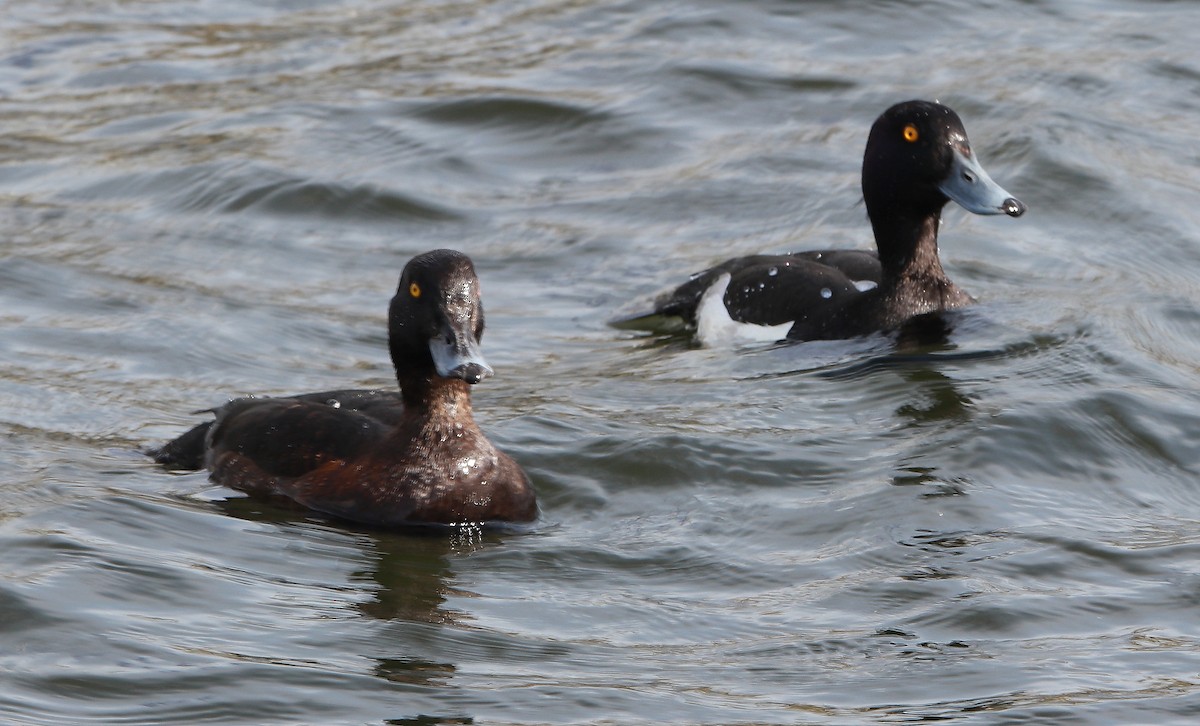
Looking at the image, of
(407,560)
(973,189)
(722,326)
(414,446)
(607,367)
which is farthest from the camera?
(722,326)

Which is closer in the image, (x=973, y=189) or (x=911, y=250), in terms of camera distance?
(x=973, y=189)

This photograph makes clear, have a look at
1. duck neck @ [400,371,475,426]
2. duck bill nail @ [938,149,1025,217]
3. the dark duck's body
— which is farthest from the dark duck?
duck neck @ [400,371,475,426]

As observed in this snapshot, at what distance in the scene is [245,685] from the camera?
20.1ft

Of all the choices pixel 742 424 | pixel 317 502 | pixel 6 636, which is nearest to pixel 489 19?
pixel 742 424

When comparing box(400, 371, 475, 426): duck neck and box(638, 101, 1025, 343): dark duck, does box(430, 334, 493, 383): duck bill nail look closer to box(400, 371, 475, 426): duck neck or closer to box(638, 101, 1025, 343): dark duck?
box(400, 371, 475, 426): duck neck

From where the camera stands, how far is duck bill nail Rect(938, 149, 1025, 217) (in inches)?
402

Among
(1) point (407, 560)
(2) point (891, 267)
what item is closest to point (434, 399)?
(1) point (407, 560)

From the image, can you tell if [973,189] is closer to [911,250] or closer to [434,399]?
[911,250]

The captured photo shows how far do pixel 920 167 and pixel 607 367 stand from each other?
6.52 feet

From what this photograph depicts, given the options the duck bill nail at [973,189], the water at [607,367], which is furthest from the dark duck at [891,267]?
the water at [607,367]

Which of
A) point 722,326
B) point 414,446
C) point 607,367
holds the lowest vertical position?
point 607,367

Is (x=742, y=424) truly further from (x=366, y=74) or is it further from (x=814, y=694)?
(x=366, y=74)

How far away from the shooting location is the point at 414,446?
779cm

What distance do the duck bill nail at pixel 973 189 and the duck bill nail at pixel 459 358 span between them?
12.0 feet
